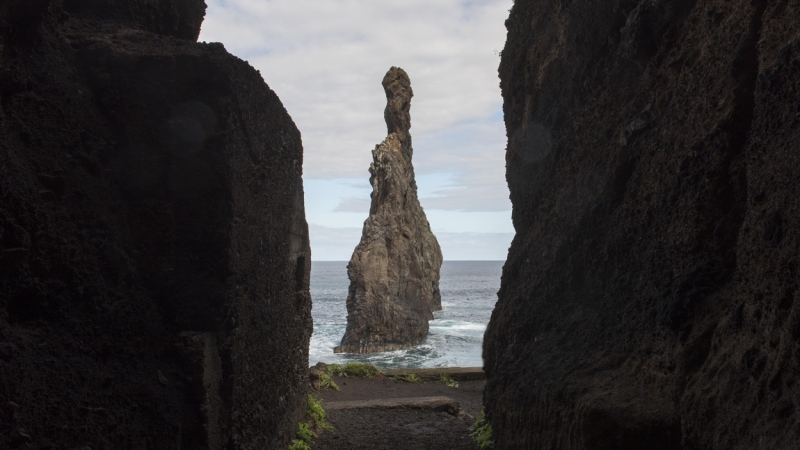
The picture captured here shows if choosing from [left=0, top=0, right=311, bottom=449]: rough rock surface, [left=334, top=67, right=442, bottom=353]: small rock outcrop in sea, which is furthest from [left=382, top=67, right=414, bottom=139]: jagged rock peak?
[left=0, top=0, right=311, bottom=449]: rough rock surface

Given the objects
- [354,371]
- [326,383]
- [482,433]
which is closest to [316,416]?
[482,433]

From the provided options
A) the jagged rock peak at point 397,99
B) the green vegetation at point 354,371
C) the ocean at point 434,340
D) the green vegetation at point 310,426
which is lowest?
the ocean at point 434,340

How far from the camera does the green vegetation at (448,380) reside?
47.9 ft

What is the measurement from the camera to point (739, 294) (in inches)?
144

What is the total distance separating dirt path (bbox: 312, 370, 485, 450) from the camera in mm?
8688

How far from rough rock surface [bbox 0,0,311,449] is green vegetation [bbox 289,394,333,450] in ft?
5.11

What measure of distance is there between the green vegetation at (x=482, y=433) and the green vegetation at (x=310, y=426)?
204 centimetres

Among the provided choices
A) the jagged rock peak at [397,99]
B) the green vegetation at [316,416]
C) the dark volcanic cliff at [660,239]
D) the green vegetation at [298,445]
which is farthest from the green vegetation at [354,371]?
the jagged rock peak at [397,99]

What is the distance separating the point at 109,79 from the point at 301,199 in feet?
11.7

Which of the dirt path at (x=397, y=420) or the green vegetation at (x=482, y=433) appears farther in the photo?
the dirt path at (x=397, y=420)

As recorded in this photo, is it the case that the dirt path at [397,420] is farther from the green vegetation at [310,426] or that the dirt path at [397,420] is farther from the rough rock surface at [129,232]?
the rough rock surface at [129,232]

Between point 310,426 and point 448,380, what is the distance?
664cm

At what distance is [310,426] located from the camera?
887cm

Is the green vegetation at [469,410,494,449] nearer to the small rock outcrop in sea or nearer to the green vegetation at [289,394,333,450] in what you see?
the green vegetation at [289,394,333,450]
